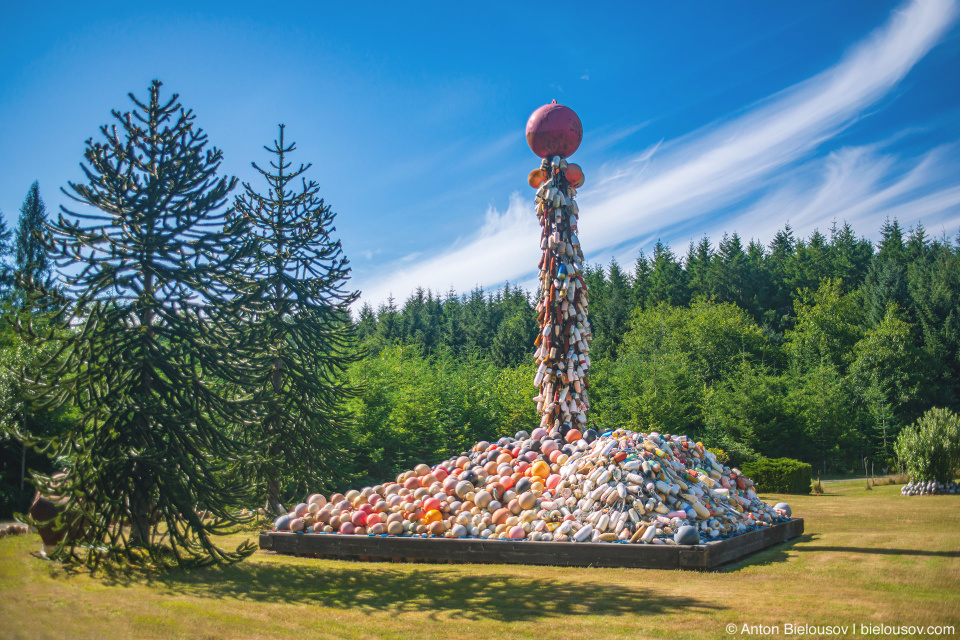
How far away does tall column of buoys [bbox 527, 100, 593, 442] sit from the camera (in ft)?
45.0

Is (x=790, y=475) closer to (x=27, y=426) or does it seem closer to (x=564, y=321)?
(x=564, y=321)

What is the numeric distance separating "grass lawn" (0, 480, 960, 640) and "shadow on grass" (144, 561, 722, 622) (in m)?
0.03

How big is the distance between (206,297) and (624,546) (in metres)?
7.55

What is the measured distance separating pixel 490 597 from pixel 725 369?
142ft

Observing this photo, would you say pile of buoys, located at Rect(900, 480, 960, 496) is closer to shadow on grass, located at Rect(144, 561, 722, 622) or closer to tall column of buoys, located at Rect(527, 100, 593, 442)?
tall column of buoys, located at Rect(527, 100, 593, 442)

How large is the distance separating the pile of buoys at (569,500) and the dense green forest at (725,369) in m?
4.89

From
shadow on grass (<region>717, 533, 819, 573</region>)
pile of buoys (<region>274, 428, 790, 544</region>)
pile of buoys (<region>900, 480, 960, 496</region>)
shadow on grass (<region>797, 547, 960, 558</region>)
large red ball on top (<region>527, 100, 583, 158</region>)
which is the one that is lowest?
pile of buoys (<region>900, 480, 960, 496</region>)

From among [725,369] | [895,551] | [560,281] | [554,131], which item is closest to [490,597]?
[895,551]

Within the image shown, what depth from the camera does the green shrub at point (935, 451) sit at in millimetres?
18219

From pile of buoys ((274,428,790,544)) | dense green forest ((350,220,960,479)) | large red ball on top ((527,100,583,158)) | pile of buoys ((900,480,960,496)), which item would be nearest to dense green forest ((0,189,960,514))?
dense green forest ((350,220,960,479))

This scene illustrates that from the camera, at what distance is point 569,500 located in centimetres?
1006

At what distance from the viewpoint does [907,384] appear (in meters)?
37.1

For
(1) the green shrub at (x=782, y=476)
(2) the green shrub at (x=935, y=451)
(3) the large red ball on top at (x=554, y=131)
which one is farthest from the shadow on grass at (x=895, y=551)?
(1) the green shrub at (x=782, y=476)

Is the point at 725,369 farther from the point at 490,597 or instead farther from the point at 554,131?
the point at 490,597
